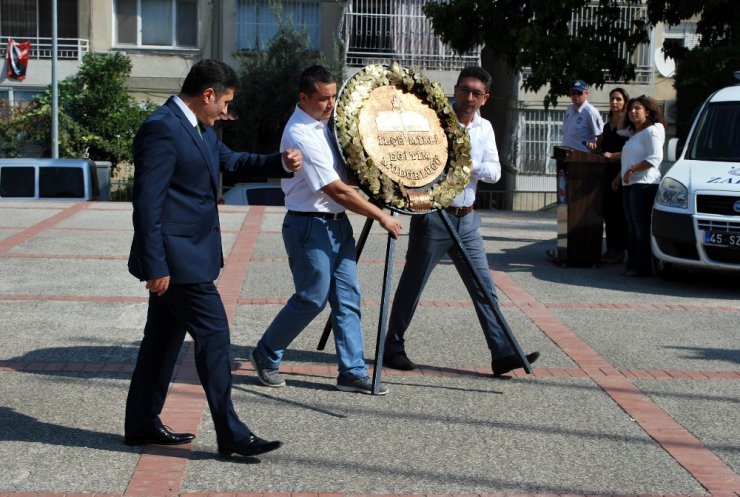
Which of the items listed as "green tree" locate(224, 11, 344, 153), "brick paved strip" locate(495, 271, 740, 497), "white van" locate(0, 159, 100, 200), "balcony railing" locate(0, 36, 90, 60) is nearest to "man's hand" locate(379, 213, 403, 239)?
"brick paved strip" locate(495, 271, 740, 497)

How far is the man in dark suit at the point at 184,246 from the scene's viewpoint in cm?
541

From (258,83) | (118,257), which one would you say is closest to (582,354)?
(118,257)

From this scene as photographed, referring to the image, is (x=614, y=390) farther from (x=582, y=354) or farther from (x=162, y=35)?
(x=162, y=35)

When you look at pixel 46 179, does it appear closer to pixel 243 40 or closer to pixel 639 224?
pixel 243 40

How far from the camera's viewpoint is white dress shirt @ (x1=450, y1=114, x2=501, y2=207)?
7.34m

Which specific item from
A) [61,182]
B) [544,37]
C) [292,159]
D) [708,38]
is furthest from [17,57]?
[292,159]

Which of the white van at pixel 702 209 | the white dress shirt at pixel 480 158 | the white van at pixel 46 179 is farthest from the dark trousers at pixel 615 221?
the white van at pixel 46 179

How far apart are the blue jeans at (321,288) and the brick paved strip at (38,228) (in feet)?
19.6

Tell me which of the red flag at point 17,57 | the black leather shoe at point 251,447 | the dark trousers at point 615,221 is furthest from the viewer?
the red flag at point 17,57

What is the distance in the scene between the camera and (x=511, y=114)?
110 feet

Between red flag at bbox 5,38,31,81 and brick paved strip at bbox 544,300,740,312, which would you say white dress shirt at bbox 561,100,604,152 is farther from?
red flag at bbox 5,38,31,81

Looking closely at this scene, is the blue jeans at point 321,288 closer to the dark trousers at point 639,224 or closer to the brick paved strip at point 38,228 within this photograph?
the dark trousers at point 639,224

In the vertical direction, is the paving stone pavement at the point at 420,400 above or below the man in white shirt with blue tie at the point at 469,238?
below

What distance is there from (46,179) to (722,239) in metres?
14.8
